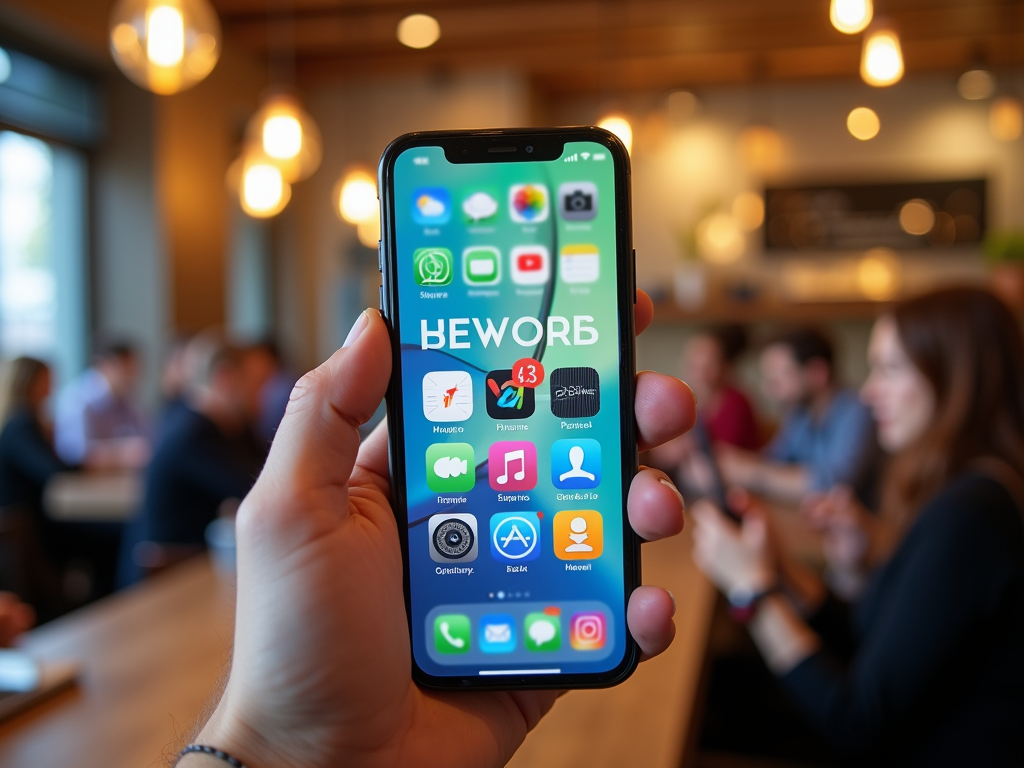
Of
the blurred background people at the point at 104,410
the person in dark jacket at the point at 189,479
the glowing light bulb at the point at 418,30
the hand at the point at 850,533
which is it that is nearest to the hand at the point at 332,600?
the hand at the point at 850,533

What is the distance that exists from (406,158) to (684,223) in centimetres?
644

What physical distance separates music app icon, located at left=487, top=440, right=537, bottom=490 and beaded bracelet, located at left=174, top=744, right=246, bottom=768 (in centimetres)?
26

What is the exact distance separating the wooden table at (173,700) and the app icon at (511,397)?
29cm

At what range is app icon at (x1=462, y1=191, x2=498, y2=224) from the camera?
700 millimetres

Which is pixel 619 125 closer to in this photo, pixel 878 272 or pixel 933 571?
pixel 933 571

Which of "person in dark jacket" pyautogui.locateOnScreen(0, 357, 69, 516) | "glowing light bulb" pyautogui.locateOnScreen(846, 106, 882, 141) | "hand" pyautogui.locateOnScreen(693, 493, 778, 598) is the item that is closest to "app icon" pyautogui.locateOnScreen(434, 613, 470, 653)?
"hand" pyautogui.locateOnScreen(693, 493, 778, 598)

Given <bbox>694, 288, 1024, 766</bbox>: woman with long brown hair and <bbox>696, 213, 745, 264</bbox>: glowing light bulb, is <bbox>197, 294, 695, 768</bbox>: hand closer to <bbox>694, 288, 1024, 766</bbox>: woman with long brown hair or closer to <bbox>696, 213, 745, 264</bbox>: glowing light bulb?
<bbox>694, 288, 1024, 766</bbox>: woman with long brown hair

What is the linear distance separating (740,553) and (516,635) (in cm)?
95

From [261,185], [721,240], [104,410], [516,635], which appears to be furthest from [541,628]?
[721,240]

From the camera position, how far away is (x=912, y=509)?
155cm

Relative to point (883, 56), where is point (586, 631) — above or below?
below

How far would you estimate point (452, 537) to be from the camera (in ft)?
2.26

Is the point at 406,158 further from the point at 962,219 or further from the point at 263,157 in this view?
the point at 962,219

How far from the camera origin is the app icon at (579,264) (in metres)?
0.70
